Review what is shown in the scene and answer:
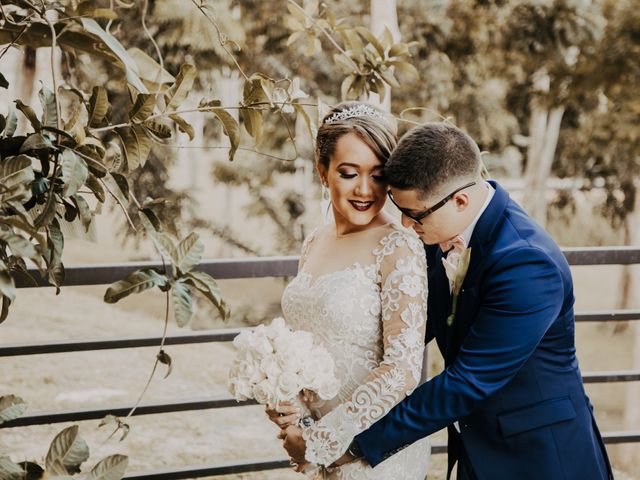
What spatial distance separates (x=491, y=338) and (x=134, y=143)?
964 mm

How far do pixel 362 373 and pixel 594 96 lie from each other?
909 cm

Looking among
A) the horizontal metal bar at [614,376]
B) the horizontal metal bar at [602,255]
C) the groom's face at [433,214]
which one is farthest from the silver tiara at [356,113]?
the horizontal metal bar at [614,376]

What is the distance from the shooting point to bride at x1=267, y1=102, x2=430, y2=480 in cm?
197

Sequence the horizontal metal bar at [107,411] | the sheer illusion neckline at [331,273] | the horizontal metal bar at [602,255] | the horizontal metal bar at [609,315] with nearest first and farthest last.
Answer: the sheer illusion neckline at [331,273] < the horizontal metal bar at [107,411] < the horizontal metal bar at [602,255] < the horizontal metal bar at [609,315]

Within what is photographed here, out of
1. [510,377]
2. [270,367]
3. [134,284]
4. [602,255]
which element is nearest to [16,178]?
[134,284]

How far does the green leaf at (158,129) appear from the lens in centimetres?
171

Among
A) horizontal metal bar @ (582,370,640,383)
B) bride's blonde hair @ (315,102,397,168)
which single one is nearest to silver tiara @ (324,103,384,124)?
bride's blonde hair @ (315,102,397,168)

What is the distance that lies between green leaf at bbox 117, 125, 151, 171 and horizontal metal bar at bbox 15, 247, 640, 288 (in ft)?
2.70

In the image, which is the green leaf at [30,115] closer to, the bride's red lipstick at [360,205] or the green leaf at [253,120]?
the green leaf at [253,120]

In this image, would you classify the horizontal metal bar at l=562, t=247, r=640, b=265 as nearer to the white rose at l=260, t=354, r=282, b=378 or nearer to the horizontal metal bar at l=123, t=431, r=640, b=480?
the horizontal metal bar at l=123, t=431, r=640, b=480

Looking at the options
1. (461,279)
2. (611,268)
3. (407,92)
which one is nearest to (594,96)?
(407,92)

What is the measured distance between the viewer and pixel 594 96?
10.1m

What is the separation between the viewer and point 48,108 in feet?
5.21

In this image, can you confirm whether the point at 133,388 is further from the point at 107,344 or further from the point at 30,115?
the point at 30,115
